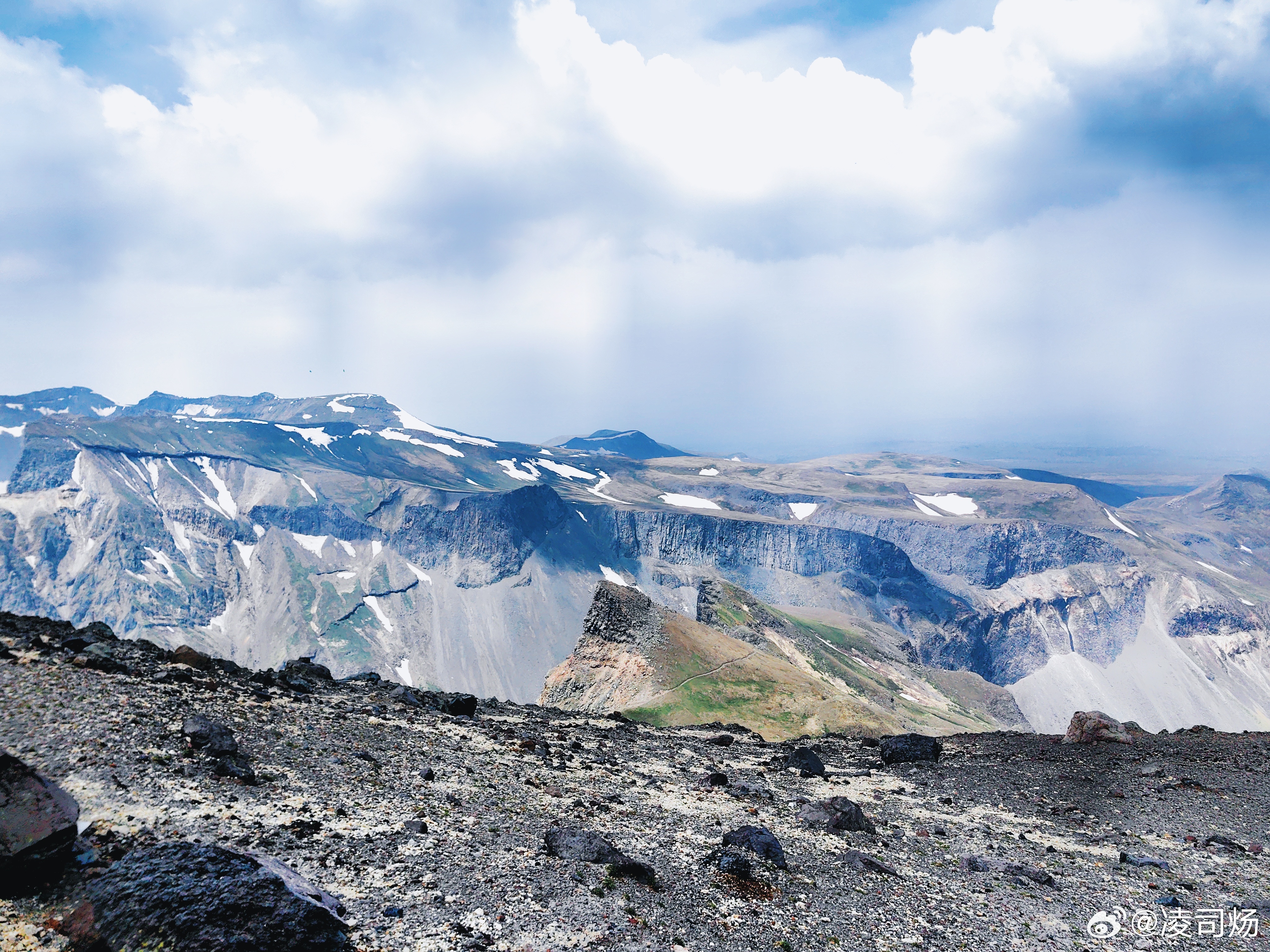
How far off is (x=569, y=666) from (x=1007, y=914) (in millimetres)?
59042

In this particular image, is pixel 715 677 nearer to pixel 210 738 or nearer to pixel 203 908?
pixel 210 738

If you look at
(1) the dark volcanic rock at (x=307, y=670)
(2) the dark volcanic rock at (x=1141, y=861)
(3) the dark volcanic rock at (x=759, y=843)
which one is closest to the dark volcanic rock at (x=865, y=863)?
(3) the dark volcanic rock at (x=759, y=843)

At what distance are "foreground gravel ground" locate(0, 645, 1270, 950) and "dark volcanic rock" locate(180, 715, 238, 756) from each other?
1.98ft

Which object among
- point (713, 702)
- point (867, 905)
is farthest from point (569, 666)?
point (867, 905)

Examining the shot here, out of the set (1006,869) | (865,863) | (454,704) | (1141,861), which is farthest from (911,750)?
(454,704)

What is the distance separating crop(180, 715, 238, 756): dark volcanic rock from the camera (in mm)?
16609

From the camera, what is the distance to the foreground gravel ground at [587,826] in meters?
12.4

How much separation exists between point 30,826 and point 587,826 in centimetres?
1251

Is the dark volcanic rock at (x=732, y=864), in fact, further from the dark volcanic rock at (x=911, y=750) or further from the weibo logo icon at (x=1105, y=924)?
the dark volcanic rock at (x=911, y=750)

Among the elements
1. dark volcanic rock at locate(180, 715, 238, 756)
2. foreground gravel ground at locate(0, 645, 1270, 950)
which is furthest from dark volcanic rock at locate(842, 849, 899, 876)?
dark volcanic rock at locate(180, 715, 238, 756)

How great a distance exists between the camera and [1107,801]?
79.3ft

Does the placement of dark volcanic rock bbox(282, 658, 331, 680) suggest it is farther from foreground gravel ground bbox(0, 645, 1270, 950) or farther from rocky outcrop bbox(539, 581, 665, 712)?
rocky outcrop bbox(539, 581, 665, 712)

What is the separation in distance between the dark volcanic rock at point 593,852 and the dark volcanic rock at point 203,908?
6.02 metres

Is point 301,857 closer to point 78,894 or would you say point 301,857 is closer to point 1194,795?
point 78,894
